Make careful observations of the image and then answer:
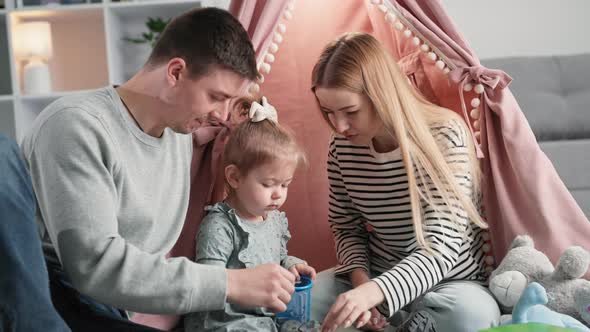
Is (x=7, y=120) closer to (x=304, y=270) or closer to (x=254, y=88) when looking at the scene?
(x=254, y=88)

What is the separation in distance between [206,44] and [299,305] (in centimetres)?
58

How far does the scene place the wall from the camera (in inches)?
108

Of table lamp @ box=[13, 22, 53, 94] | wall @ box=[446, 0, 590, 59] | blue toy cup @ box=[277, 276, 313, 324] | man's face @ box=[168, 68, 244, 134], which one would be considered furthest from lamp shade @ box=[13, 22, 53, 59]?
blue toy cup @ box=[277, 276, 313, 324]

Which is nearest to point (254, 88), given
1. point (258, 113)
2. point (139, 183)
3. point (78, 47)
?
point (258, 113)

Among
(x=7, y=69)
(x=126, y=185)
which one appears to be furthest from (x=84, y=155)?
(x=7, y=69)

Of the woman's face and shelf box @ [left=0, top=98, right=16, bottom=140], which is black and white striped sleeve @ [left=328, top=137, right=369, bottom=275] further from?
shelf box @ [left=0, top=98, right=16, bottom=140]

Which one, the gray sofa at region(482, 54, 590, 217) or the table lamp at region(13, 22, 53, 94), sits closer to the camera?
the gray sofa at region(482, 54, 590, 217)

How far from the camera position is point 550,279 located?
1.47 m

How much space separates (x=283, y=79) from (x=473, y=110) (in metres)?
0.57

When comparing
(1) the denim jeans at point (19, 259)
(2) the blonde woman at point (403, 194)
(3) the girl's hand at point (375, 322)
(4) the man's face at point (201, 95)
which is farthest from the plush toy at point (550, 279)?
(1) the denim jeans at point (19, 259)

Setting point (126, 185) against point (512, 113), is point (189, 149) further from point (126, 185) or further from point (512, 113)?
point (512, 113)

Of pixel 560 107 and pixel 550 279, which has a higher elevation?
pixel 560 107

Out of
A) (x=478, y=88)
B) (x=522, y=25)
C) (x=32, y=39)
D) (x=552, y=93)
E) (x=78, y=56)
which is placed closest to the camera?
(x=478, y=88)

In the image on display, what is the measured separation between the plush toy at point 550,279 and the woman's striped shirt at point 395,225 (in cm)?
12
